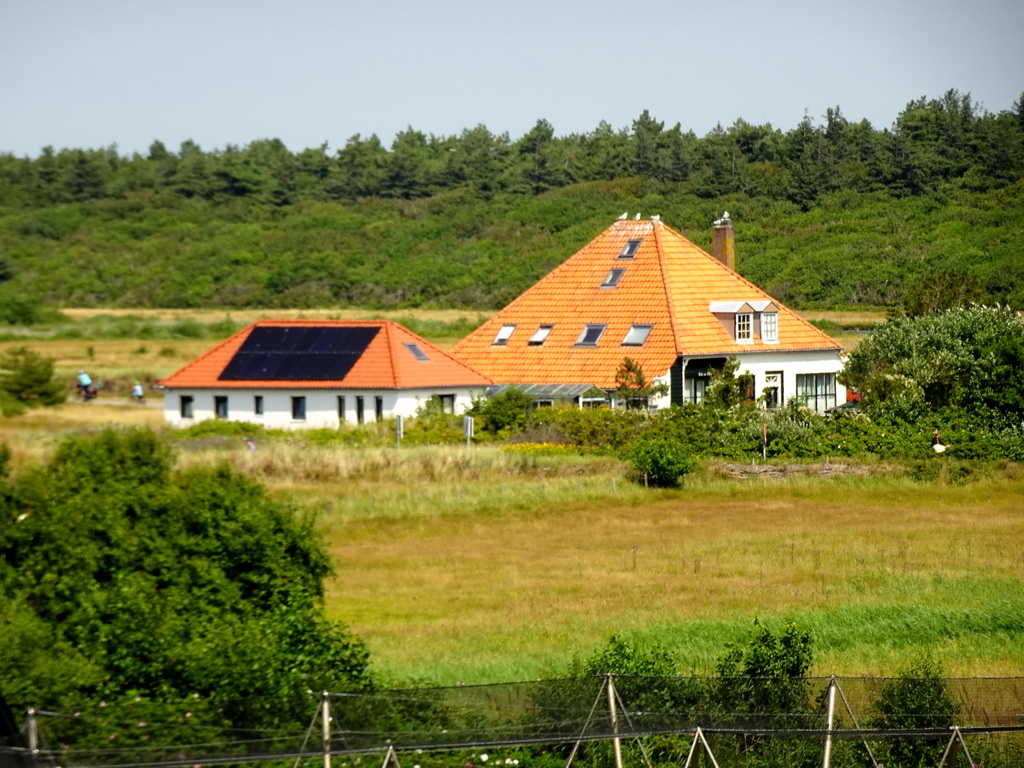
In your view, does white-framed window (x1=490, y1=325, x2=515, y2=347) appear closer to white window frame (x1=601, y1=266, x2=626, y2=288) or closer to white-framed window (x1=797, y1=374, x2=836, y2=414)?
white window frame (x1=601, y1=266, x2=626, y2=288)

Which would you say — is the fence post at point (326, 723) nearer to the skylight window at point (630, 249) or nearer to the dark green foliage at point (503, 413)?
the dark green foliage at point (503, 413)

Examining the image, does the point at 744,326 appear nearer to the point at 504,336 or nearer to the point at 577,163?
the point at 504,336

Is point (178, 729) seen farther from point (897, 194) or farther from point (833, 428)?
point (897, 194)

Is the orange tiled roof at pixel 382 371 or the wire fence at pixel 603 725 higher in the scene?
the orange tiled roof at pixel 382 371

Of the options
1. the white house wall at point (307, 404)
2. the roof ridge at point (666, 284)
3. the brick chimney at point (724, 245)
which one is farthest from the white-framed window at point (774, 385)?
the white house wall at point (307, 404)

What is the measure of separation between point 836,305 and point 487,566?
53.1 m

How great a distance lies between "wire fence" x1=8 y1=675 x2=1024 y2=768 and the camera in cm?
1220

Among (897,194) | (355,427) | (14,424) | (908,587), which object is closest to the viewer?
(908,587)

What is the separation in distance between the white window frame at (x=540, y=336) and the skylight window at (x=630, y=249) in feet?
14.8

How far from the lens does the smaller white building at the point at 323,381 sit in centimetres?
4588

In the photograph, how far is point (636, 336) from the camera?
159 feet

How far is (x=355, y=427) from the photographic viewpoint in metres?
43.6

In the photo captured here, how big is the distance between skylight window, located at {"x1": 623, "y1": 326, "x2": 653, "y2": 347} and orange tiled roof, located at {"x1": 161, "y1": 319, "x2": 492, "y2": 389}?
468 cm

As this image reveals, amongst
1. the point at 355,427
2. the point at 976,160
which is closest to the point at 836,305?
the point at 976,160
